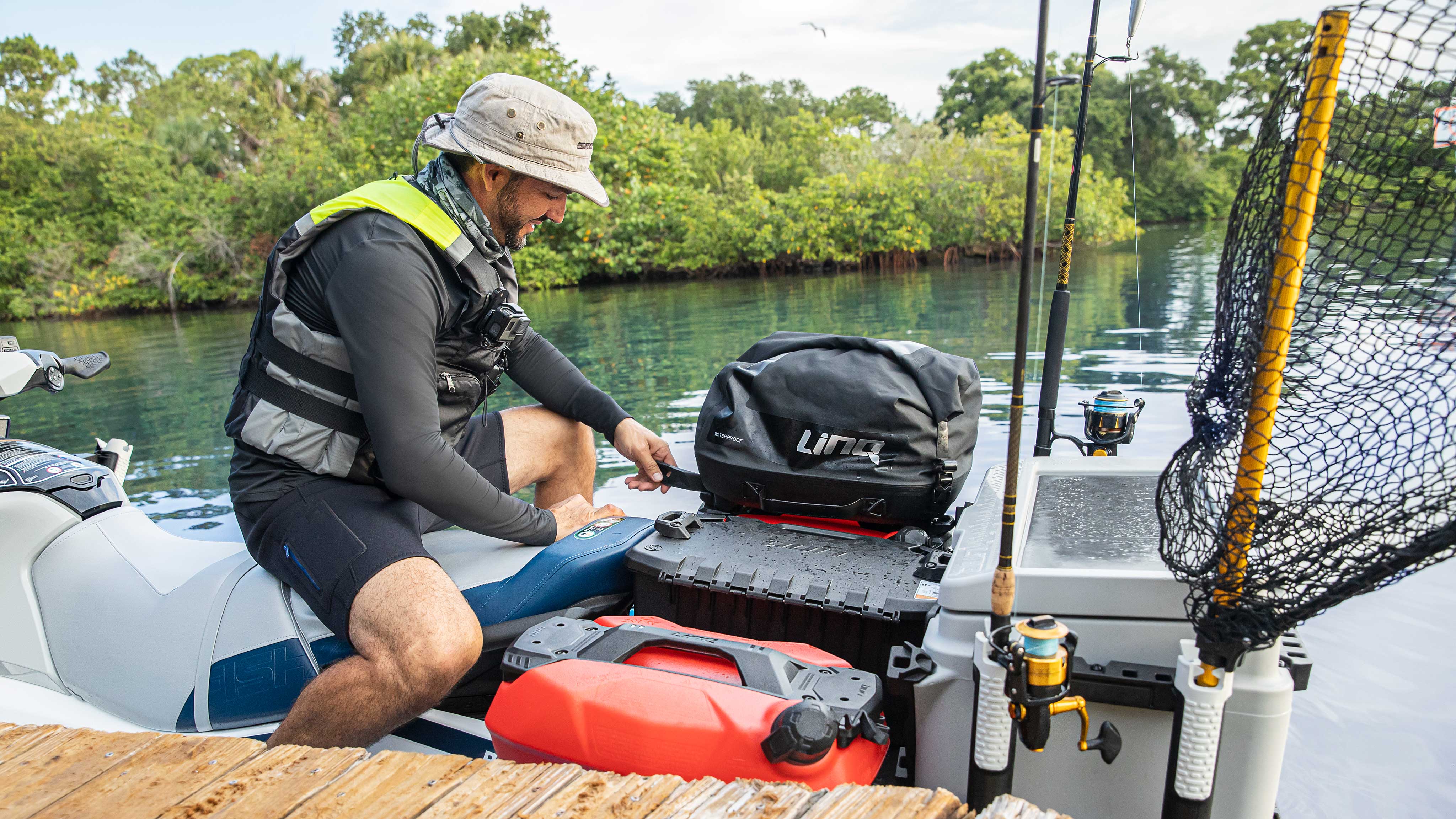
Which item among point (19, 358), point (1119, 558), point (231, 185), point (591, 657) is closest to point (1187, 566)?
point (1119, 558)

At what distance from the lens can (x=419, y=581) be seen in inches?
78.6

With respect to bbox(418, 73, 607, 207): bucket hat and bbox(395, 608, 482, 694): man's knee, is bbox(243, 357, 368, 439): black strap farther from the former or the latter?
bbox(418, 73, 607, 207): bucket hat

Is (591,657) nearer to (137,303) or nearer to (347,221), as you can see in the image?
(347,221)

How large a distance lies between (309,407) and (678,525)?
0.99 meters

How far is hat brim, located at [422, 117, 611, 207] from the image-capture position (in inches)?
86.0

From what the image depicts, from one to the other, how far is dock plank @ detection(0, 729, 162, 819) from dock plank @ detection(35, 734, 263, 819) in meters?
0.02

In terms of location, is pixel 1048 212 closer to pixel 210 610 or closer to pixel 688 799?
pixel 688 799

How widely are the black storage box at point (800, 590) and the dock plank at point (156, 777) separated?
0.99 m

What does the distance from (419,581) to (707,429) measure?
939 millimetres

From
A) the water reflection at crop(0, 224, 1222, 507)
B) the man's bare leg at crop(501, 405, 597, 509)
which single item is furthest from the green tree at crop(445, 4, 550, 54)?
the man's bare leg at crop(501, 405, 597, 509)

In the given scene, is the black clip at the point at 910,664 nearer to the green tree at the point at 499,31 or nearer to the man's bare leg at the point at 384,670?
the man's bare leg at the point at 384,670

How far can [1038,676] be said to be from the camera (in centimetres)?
137

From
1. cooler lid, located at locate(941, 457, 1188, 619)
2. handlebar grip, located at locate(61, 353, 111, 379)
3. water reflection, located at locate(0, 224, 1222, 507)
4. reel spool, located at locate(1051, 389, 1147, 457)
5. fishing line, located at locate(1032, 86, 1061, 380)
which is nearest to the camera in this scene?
cooler lid, located at locate(941, 457, 1188, 619)

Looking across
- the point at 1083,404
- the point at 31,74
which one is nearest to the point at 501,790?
the point at 1083,404
